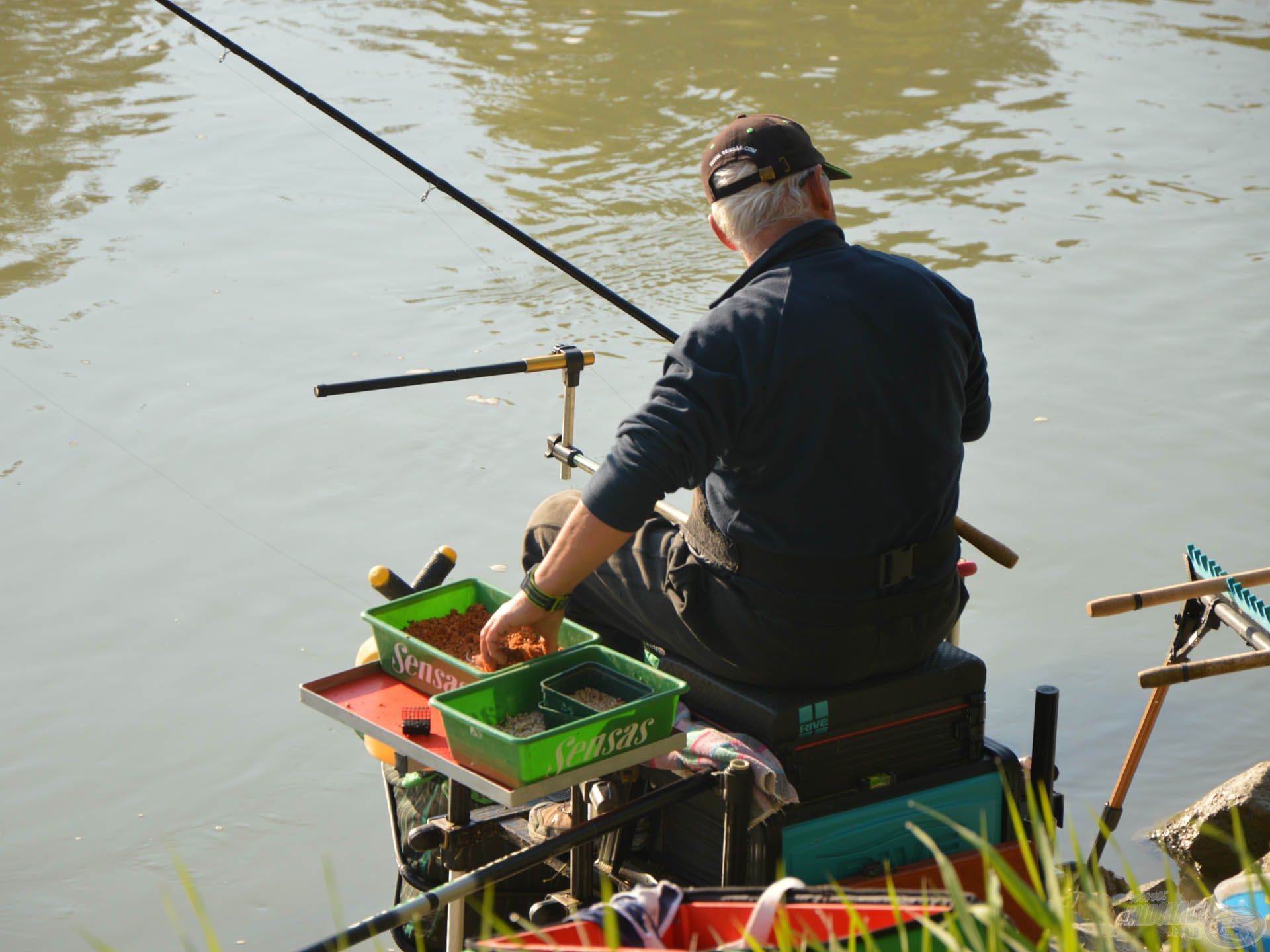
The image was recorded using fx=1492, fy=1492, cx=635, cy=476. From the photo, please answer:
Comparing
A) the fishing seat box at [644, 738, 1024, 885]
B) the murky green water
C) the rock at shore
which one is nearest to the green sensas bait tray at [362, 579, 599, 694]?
the fishing seat box at [644, 738, 1024, 885]

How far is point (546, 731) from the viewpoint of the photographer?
1.89 metres

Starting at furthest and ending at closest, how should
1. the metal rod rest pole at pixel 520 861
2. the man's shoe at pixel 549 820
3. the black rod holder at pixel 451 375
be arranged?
the black rod holder at pixel 451 375
the man's shoe at pixel 549 820
the metal rod rest pole at pixel 520 861

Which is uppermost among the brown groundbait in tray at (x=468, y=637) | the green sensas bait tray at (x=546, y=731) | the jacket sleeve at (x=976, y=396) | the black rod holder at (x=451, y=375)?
the jacket sleeve at (x=976, y=396)

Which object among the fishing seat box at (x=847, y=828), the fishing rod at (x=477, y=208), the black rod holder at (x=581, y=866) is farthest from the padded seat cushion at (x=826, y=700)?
the fishing rod at (x=477, y=208)

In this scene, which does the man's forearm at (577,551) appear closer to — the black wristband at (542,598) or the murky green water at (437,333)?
the black wristband at (542,598)

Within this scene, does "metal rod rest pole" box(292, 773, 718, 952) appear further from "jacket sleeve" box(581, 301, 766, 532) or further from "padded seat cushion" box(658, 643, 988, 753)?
"jacket sleeve" box(581, 301, 766, 532)

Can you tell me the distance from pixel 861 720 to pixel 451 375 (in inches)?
38.6

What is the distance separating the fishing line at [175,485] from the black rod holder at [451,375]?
1.22 m

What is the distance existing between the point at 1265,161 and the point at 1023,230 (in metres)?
1.74

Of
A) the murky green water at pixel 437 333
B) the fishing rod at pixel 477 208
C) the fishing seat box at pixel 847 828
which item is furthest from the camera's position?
the murky green water at pixel 437 333

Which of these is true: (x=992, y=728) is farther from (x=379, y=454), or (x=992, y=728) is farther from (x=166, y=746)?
(x=379, y=454)

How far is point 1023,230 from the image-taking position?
20.7 feet

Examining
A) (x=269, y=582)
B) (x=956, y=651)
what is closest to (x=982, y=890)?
(x=956, y=651)

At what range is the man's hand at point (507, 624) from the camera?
207 centimetres
